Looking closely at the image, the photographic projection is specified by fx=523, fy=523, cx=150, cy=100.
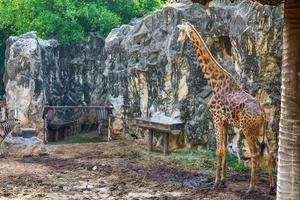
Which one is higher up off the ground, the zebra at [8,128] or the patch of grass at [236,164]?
the zebra at [8,128]

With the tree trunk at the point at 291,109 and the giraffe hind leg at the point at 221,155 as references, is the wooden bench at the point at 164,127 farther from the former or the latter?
the tree trunk at the point at 291,109

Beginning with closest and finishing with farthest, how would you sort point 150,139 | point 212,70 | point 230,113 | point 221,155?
point 230,113
point 221,155
point 212,70
point 150,139

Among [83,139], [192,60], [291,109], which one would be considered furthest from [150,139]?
[291,109]

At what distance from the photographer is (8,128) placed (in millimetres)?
11008

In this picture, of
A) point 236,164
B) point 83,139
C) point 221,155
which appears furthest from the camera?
point 83,139

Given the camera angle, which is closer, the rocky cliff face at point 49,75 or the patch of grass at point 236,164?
the patch of grass at point 236,164

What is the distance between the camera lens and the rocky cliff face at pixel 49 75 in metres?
13.6

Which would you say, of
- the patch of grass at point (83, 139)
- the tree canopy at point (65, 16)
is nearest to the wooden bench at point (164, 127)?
the patch of grass at point (83, 139)

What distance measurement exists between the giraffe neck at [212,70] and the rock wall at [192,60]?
0.99 m

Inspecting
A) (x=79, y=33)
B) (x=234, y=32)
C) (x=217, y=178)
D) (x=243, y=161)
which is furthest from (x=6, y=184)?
(x=79, y=33)

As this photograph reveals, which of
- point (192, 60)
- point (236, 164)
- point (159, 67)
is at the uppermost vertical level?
point (192, 60)

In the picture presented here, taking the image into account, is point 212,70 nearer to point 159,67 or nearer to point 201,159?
point 201,159

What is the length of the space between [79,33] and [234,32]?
7.12 metres

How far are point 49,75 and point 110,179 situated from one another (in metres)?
7.28
